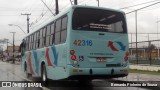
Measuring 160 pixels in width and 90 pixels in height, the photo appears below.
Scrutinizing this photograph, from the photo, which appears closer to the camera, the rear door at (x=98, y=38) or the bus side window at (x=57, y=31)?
the rear door at (x=98, y=38)

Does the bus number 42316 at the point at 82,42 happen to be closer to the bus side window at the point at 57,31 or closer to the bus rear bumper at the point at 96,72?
the bus rear bumper at the point at 96,72

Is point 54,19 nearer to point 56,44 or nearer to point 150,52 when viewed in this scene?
point 56,44

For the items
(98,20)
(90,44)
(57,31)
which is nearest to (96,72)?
(90,44)

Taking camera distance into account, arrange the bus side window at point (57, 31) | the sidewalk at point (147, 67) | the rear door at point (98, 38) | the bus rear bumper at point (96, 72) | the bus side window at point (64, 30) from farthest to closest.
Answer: the sidewalk at point (147, 67), the bus side window at point (57, 31), the bus side window at point (64, 30), the rear door at point (98, 38), the bus rear bumper at point (96, 72)

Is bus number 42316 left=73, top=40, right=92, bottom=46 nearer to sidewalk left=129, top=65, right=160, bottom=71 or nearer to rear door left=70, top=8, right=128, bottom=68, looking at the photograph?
rear door left=70, top=8, right=128, bottom=68

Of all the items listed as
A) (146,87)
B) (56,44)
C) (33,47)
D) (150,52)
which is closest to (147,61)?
(150,52)

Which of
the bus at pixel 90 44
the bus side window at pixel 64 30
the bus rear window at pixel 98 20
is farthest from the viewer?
the bus side window at pixel 64 30

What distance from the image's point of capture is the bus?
12391 mm

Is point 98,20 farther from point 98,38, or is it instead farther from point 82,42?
point 82,42

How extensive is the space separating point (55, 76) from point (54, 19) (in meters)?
2.59

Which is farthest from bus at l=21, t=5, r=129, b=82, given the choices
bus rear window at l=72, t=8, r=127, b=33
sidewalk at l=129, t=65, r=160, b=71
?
sidewalk at l=129, t=65, r=160, b=71

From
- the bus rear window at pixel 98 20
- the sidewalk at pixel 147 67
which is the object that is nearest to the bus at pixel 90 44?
the bus rear window at pixel 98 20

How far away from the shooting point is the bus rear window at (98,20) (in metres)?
12.7

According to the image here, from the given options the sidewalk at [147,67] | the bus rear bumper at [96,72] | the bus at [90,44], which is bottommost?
the sidewalk at [147,67]
